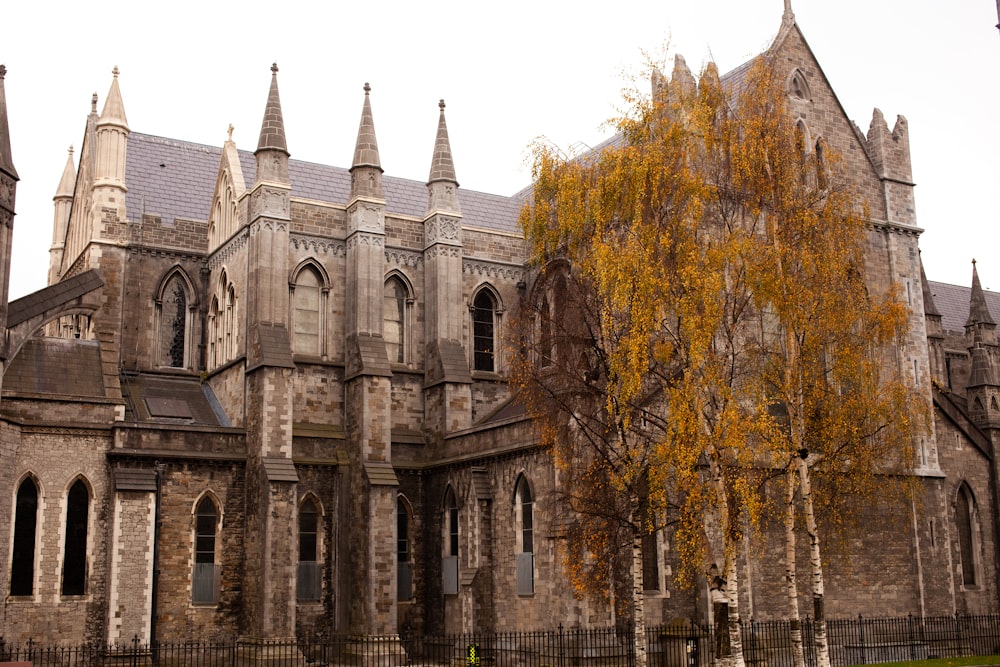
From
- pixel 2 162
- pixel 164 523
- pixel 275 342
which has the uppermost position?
pixel 2 162

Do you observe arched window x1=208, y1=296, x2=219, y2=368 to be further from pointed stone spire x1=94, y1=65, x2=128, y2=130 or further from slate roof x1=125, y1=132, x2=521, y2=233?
pointed stone spire x1=94, y1=65, x2=128, y2=130

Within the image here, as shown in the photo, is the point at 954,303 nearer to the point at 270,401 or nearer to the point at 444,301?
the point at 444,301

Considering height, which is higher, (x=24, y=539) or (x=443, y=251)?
(x=443, y=251)

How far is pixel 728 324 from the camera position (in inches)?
934

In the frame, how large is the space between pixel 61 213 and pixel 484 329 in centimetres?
2011

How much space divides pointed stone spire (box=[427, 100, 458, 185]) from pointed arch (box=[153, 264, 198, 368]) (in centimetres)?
957

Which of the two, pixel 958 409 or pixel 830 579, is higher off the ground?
pixel 958 409

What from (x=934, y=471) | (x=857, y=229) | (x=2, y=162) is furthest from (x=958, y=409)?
(x=2, y=162)

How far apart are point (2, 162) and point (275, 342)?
9148 millimetres

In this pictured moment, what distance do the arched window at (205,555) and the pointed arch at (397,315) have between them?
8160mm

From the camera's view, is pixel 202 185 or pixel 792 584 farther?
pixel 202 185

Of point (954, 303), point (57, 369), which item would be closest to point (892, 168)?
point (954, 303)

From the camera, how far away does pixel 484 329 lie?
3988cm

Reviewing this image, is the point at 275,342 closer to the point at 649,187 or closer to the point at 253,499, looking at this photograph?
the point at 253,499
